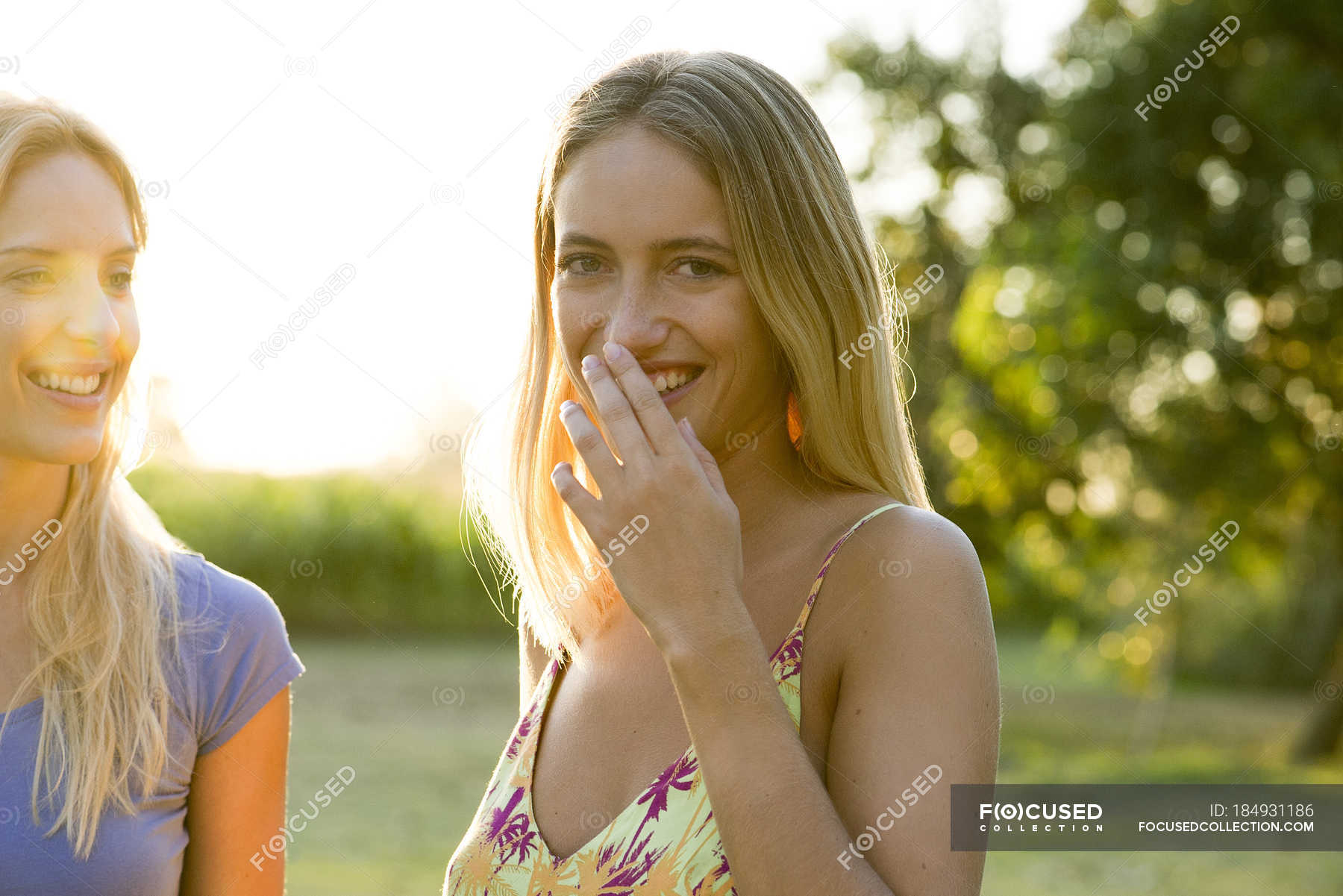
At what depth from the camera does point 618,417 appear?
194cm

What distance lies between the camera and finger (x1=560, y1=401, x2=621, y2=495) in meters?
1.92

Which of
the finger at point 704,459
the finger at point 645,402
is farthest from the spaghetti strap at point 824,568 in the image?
the finger at point 645,402

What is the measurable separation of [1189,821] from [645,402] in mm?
10826

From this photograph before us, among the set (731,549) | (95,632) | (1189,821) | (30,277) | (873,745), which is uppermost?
(30,277)

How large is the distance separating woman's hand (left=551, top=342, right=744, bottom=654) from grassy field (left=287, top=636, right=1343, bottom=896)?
794 cm

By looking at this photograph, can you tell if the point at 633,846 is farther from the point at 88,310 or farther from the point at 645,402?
the point at 88,310

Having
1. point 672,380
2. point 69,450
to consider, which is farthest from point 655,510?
point 69,450

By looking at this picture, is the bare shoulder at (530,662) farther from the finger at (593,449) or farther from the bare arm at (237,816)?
the finger at (593,449)

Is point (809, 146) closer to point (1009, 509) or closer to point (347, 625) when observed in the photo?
point (1009, 509)

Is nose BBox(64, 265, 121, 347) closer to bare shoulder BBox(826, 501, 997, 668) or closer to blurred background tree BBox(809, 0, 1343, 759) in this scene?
bare shoulder BBox(826, 501, 997, 668)

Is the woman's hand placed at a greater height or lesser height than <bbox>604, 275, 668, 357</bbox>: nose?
lesser

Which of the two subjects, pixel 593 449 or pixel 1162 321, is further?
pixel 1162 321

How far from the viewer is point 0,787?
7.71 ft

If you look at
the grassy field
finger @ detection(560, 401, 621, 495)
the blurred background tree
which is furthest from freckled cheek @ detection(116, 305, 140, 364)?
the blurred background tree
